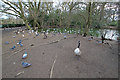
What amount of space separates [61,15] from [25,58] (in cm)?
1343

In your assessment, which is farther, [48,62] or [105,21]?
[105,21]

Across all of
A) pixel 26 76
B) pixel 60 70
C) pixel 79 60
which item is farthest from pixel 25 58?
pixel 79 60

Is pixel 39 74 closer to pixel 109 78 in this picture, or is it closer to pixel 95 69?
pixel 95 69

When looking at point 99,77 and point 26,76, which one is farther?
point 26,76

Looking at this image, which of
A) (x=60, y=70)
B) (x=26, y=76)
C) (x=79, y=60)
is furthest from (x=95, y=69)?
(x=26, y=76)

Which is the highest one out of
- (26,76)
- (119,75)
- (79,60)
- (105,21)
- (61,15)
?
(61,15)

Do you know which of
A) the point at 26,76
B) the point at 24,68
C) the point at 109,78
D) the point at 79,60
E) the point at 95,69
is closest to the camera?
the point at 109,78

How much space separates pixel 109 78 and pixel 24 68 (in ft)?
9.48

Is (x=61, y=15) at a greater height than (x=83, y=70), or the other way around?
(x=61, y=15)

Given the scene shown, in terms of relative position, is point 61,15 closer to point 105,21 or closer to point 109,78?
point 105,21

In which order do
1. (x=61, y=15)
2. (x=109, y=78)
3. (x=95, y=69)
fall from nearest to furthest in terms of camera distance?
(x=109, y=78) < (x=95, y=69) < (x=61, y=15)

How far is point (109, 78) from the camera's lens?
6.73 feet

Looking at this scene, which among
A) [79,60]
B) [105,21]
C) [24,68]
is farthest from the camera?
[105,21]

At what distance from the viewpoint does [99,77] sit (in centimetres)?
208
